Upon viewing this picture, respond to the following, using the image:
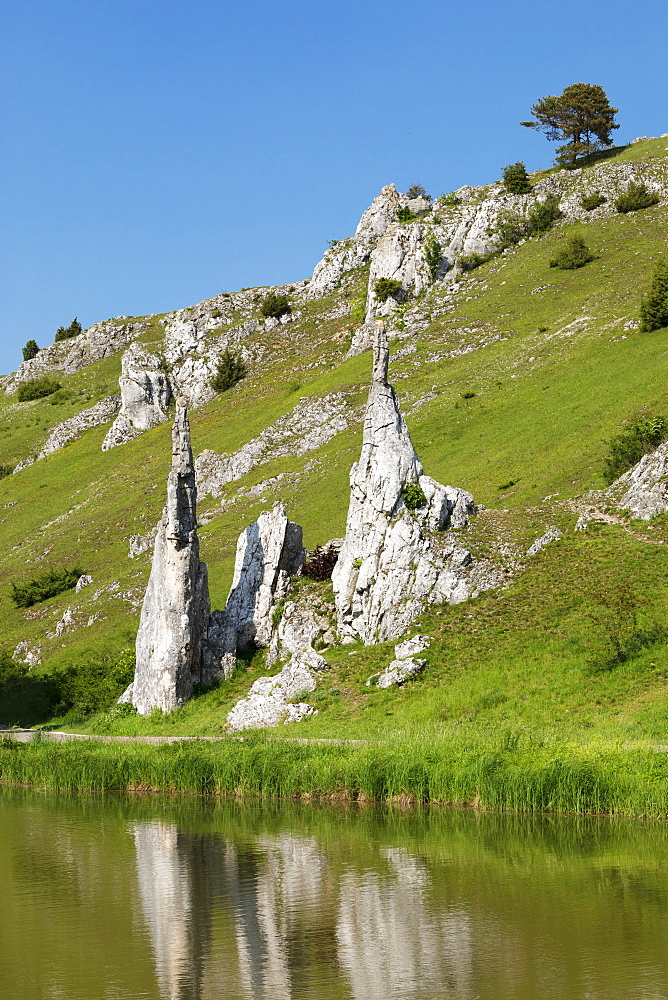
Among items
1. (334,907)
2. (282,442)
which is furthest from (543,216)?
(334,907)

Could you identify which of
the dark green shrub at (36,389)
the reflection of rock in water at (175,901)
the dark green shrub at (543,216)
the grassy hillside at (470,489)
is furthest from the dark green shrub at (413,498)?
the dark green shrub at (36,389)

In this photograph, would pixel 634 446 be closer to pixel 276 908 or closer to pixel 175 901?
pixel 276 908

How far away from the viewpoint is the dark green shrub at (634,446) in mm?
62156

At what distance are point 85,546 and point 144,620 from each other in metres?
41.1

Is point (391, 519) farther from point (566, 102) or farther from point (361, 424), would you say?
point (566, 102)

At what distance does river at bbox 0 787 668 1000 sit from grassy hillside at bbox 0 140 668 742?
9.44m

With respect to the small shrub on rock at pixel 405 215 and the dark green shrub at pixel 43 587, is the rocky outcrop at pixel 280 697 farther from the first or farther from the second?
the small shrub on rock at pixel 405 215

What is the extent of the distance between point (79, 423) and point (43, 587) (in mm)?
58322

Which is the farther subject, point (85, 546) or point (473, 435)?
point (85, 546)

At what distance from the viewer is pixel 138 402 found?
13800 centimetres

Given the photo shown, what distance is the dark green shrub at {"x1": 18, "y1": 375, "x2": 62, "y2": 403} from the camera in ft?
569

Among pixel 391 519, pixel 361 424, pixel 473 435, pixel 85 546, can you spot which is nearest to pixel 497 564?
pixel 391 519

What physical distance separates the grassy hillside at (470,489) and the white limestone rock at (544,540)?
1.59ft

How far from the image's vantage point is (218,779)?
39.9m
